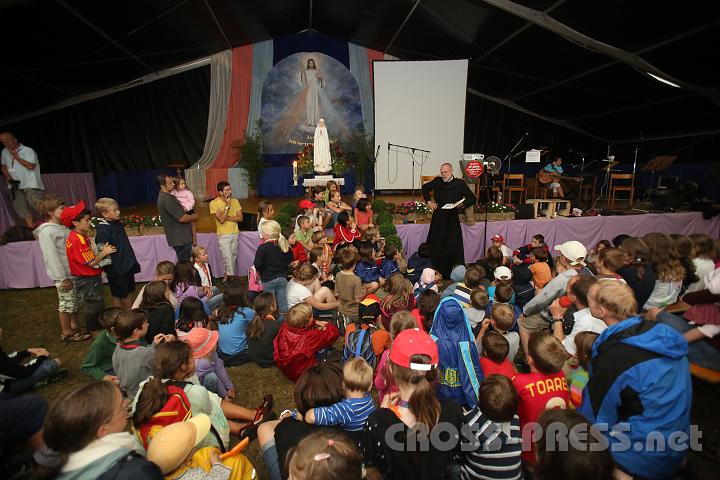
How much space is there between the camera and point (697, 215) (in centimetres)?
751

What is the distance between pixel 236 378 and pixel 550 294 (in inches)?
118

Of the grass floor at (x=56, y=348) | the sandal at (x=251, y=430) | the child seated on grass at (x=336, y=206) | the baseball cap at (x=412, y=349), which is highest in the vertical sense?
the child seated on grass at (x=336, y=206)

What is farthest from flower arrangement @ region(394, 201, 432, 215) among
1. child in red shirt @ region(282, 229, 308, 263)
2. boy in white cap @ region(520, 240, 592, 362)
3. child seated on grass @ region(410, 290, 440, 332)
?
child seated on grass @ region(410, 290, 440, 332)

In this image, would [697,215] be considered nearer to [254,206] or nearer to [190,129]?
[254,206]

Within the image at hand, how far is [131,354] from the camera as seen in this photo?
249 centimetres

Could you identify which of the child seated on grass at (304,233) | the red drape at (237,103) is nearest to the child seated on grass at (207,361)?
the child seated on grass at (304,233)

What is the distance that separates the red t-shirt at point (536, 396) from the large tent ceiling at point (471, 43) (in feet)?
21.3

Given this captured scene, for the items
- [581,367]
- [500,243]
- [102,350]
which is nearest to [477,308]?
[581,367]

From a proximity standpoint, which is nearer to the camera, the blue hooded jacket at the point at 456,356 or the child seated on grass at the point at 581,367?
the child seated on grass at the point at 581,367

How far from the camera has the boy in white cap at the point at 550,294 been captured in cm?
323

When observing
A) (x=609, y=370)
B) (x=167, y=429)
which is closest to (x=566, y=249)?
(x=609, y=370)

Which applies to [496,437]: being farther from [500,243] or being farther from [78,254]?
[500,243]

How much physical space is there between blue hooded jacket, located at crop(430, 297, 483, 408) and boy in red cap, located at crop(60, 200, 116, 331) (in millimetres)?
3520

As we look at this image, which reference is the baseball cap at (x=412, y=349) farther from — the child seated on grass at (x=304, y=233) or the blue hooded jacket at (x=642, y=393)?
the child seated on grass at (x=304, y=233)
